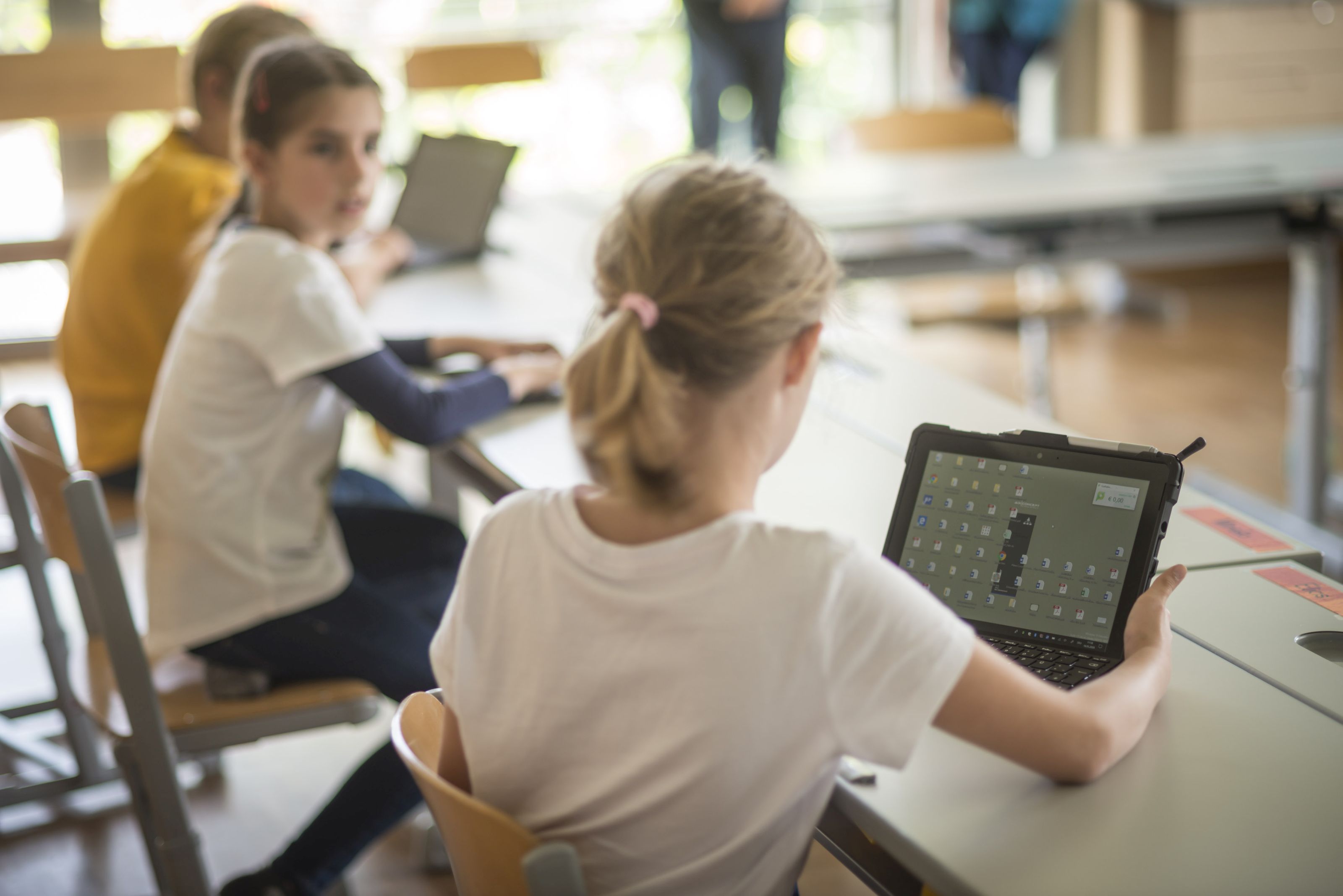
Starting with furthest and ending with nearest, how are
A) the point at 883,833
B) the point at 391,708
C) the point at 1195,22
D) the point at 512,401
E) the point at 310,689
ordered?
the point at 1195,22 < the point at 391,708 < the point at 512,401 < the point at 310,689 < the point at 883,833

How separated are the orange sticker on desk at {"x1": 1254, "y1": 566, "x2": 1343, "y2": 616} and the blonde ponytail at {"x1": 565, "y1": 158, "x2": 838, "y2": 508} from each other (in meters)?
0.60

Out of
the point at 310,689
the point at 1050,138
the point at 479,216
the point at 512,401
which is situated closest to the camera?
the point at 310,689

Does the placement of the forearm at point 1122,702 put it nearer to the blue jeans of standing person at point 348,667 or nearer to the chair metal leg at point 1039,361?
the blue jeans of standing person at point 348,667

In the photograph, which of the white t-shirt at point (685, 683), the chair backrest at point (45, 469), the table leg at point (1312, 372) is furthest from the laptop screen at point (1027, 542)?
the table leg at point (1312, 372)

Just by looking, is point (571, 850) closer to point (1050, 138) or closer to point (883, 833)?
point (883, 833)

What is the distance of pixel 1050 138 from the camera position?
5.43 meters

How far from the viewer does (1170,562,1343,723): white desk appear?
101 cm

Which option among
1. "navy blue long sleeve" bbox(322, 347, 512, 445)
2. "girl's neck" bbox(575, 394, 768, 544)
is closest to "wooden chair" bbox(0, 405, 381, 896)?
"navy blue long sleeve" bbox(322, 347, 512, 445)

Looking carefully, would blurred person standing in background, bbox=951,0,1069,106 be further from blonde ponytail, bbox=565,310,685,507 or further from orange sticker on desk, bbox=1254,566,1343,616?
blonde ponytail, bbox=565,310,685,507

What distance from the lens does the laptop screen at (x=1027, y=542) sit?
1.00 m

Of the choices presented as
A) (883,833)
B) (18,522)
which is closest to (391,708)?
(18,522)

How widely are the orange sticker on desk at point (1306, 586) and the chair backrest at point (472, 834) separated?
753mm

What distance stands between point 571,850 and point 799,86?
16.9 ft

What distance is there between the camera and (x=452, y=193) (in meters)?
2.61
